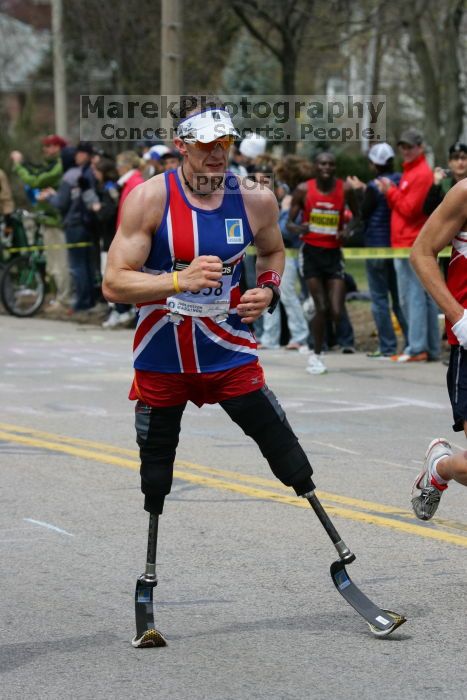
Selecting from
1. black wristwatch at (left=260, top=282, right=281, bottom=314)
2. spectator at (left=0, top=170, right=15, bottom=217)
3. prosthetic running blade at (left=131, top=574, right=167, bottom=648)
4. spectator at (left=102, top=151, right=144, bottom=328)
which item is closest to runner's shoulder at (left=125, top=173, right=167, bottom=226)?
black wristwatch at (left=260, top=282, right=281, bottom=314)

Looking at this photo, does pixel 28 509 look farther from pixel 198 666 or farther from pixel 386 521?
→ pixel 198 666

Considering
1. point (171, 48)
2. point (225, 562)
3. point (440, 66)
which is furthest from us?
point (440, 66)

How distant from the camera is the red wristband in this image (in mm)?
5336

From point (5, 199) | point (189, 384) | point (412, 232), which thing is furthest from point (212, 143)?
point (5, 199)

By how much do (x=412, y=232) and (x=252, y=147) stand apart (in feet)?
10.2

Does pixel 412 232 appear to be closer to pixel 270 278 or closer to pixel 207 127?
pixel 270 278

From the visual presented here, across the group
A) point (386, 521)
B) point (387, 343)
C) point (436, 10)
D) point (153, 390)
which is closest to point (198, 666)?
point (153, 390)

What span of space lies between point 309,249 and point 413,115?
56.6m

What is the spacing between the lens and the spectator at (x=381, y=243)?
13.8 meters

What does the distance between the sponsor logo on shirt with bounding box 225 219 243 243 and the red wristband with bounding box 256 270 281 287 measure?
0.29 metres

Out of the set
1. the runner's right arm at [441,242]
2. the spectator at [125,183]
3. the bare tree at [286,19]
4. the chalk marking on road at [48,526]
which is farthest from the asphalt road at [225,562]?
the bare tree at [286,19]

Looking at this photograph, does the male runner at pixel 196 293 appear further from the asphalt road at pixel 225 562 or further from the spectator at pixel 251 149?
the spectator at pixel 251 149

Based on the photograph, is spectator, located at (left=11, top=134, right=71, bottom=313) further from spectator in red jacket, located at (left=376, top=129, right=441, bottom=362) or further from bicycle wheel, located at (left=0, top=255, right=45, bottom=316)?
spectator in red jacket, located at (left=376, top=129, right=441, bottom=362)

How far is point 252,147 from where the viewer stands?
15.9 metres
